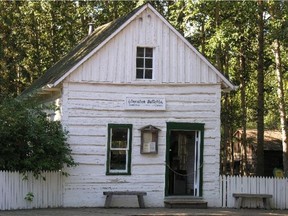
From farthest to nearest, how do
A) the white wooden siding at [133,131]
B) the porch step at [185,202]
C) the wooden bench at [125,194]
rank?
the porch step at [185,202], the white wooden siding at [133,131], the wooden bench at [125,194]

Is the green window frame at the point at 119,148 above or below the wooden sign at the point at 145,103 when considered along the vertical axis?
below

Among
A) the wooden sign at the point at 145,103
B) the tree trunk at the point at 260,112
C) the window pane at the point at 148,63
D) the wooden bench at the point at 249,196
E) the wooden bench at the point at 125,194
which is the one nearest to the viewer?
the wooden bench at the point at 125,194

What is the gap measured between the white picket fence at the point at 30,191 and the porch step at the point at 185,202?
351cm

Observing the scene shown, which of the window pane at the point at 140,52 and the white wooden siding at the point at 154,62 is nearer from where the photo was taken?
the white wooden siding at the point at 154,62

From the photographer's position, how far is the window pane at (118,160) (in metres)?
18.0

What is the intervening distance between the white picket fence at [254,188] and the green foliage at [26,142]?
212 inches

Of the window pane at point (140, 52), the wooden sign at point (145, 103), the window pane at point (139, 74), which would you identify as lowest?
the wooden sign at point (145, 103)

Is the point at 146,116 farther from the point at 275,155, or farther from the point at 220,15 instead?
the point at 275,155

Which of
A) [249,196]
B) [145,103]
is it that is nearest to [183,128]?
[145,103]

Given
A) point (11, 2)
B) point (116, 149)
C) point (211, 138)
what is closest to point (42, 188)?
point (116, 149)

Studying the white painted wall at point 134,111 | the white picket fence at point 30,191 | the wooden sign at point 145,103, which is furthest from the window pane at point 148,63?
the white picket fence at point 30,191

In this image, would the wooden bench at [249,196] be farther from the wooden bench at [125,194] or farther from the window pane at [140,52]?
the window pane at [140,52]

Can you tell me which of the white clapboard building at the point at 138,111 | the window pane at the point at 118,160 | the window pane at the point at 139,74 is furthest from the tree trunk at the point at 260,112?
the window pane at the point at 118,160

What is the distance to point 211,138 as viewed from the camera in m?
18.6
